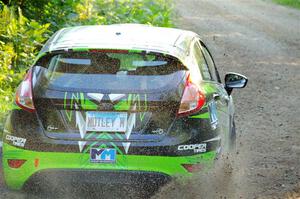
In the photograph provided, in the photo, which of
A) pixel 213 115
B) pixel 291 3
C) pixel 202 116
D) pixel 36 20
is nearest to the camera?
pixel 202 116

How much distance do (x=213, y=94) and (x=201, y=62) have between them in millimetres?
544

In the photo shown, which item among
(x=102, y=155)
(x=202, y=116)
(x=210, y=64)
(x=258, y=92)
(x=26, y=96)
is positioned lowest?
(x=258, y=92)

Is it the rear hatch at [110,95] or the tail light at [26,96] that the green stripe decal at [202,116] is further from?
the tail light at [26,96]

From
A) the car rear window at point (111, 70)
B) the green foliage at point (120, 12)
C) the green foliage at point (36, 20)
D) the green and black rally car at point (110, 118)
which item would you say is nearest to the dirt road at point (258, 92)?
the green and black rally car at point (110, 118)

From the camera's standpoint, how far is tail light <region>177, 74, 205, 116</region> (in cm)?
561

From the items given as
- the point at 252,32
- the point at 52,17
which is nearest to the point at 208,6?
the point at 252,32

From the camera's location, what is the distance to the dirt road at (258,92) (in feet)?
22.4

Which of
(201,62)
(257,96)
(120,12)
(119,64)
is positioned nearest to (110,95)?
(119,64)

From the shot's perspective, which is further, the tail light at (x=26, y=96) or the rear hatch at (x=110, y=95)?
the tail light at (x=26, y=96)

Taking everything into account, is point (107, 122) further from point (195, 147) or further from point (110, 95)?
point (195, 147)

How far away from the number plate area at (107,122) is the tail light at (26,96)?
0.52 metres

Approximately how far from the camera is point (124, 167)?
548 centimetres

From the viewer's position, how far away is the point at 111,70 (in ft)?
18.8

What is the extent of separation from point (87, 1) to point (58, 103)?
38.6 ft
